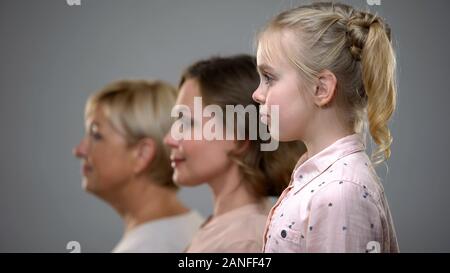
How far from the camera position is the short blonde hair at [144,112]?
1705mm

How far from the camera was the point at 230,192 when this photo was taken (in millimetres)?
1424

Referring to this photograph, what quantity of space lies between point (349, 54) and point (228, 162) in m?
0.50

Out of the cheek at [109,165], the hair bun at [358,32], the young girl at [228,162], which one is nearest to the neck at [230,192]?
the young girl at [228,162]

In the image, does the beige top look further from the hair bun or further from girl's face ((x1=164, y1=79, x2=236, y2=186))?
the hair bun

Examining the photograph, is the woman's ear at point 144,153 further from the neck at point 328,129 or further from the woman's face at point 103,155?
the neck at point 328,129

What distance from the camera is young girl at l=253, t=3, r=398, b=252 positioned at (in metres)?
0.93

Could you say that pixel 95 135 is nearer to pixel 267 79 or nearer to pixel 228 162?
pixel 228 162

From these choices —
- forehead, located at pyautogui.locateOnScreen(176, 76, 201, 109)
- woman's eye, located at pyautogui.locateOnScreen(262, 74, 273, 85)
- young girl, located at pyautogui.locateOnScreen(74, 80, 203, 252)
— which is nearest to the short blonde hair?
young girl, located at pyautogui.locateOnScreen(74, 80, 203, 252)

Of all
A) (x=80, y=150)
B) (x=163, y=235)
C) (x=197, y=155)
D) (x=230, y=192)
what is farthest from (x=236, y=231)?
(x=80, y=150)

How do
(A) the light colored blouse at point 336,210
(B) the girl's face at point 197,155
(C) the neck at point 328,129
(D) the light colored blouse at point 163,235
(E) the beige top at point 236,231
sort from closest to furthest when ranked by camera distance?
(A) the light colored blouse at point 336,210
(C) the neck at point 328,129
(E) the beige top at point 236,231
(B) the girl's face at point 197,155
(D) the light colored blouse at point 163,235

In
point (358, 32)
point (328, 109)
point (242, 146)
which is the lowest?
point (242, 146)

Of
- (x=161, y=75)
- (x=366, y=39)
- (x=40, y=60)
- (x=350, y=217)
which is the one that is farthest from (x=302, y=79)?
(x=40, y=60)

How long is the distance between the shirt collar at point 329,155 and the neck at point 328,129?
16 millimetres
